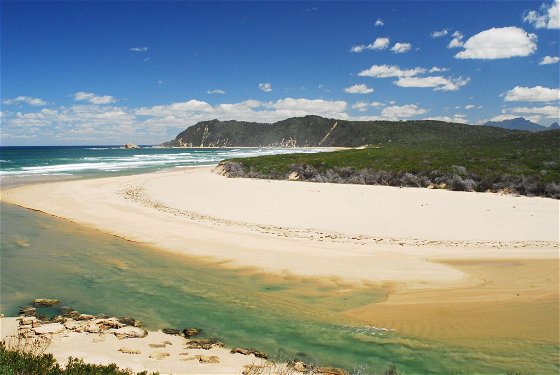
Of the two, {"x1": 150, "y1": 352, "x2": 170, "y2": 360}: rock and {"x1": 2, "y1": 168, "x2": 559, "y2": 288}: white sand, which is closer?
{"x1": 150, "y1": 352, "x2": 170, "y2": 360}: rock

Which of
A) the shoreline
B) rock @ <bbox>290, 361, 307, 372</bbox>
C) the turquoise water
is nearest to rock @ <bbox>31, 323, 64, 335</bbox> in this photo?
the shoreline

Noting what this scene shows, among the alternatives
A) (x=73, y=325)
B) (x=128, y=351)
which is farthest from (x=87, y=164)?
(x=128, y=351)

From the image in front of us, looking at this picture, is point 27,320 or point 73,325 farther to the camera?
point 27,320

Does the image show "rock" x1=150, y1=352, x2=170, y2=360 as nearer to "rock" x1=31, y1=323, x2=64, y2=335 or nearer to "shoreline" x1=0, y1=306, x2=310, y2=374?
"shoreline" x1=0, y1=306, x2=310, y2=374

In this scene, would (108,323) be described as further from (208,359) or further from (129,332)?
(208,359)

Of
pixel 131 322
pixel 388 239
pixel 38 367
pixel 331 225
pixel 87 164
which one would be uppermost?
pixel 87 164

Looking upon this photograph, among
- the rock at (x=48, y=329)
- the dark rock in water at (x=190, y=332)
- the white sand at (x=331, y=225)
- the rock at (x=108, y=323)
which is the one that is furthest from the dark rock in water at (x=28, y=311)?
the white sand at (x=331, y=225)

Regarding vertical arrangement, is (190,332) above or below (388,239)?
below

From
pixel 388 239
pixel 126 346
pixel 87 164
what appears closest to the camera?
pixel 126 346
